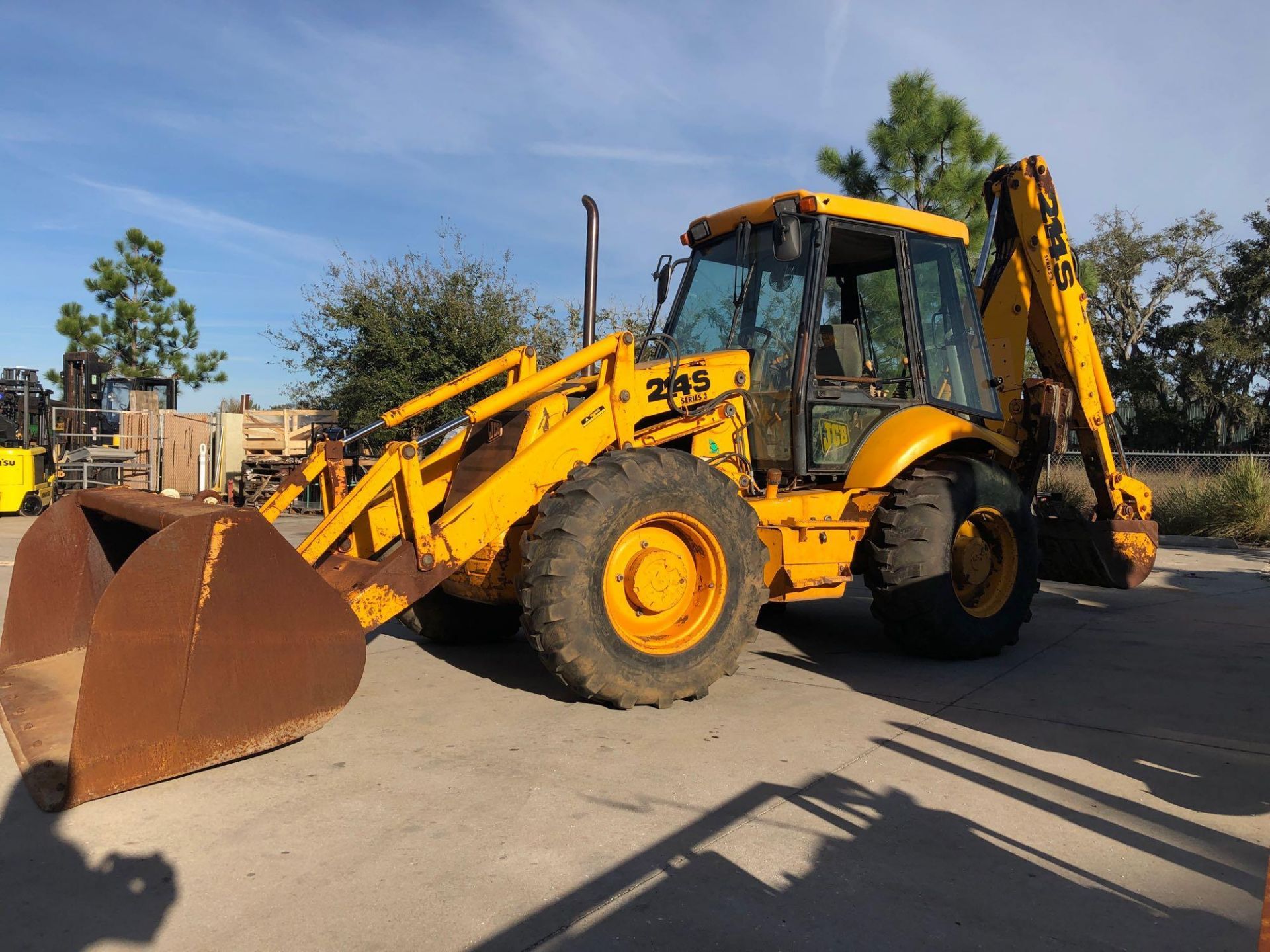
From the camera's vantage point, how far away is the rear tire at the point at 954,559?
5906mm

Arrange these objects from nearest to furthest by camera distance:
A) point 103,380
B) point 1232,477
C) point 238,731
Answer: point 238,731, point 1232,477, point 103,380

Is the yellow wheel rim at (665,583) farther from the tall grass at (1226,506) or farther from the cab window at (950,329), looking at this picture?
the tall grass at (1226,506)

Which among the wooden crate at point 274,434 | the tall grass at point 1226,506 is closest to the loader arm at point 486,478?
the tall grass at point 1226,506

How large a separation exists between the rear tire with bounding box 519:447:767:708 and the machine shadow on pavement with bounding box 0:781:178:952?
1940mm

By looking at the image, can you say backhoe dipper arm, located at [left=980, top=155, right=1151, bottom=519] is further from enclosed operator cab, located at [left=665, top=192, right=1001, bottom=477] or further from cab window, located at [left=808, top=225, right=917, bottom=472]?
cab window, located at [left=808, top=225, right=917, bottom=472]

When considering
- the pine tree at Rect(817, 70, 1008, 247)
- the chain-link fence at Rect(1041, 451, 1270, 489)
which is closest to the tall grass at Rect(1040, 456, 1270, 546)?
the chain-link fence at Rect(1041, 451, 1270, 489)

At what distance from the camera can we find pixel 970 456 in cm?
673

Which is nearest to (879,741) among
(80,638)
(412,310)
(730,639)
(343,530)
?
(730,639)

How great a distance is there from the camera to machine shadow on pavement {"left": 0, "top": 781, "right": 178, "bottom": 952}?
2682mm

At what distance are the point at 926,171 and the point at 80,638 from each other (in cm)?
1639

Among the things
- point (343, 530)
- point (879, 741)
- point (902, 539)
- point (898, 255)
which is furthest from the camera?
point (898, 255)

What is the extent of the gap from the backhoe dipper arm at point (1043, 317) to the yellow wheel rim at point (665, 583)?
362 centimetres

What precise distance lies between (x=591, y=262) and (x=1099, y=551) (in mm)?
4829

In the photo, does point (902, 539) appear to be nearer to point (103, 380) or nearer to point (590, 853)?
point (590, 853)
